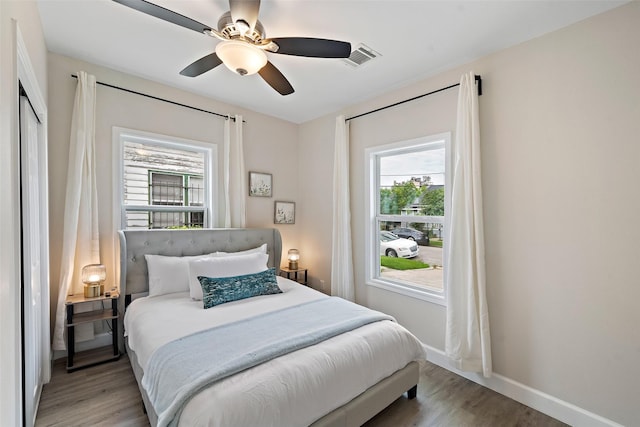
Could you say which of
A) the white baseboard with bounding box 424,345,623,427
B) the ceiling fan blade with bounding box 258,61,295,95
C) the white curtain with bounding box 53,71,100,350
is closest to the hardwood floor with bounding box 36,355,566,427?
the white baseboard with bounding box 424,345,623,427

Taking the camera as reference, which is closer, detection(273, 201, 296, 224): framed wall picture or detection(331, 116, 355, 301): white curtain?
detection(331, 116, 355, 301): white curtain

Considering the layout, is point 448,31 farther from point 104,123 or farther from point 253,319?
point 104,123

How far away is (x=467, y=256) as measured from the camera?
93.0 inches

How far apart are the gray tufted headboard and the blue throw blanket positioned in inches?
53.5

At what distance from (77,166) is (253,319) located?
7.20 feet

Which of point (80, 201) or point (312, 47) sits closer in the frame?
point (312, 47)

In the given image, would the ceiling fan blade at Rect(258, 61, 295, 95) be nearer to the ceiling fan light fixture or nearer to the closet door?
the ceiling fan light fixture

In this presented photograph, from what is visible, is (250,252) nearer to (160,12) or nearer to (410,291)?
(410,291)

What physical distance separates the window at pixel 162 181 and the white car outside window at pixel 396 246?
220 centimetres

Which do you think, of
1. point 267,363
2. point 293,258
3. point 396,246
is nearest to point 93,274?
point 267,363

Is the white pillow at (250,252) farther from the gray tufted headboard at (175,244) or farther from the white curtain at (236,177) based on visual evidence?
the white curtain at (236,177)

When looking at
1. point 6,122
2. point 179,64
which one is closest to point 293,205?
point 179,64

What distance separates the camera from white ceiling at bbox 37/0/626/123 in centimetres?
188

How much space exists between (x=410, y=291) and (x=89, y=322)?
122 inches
